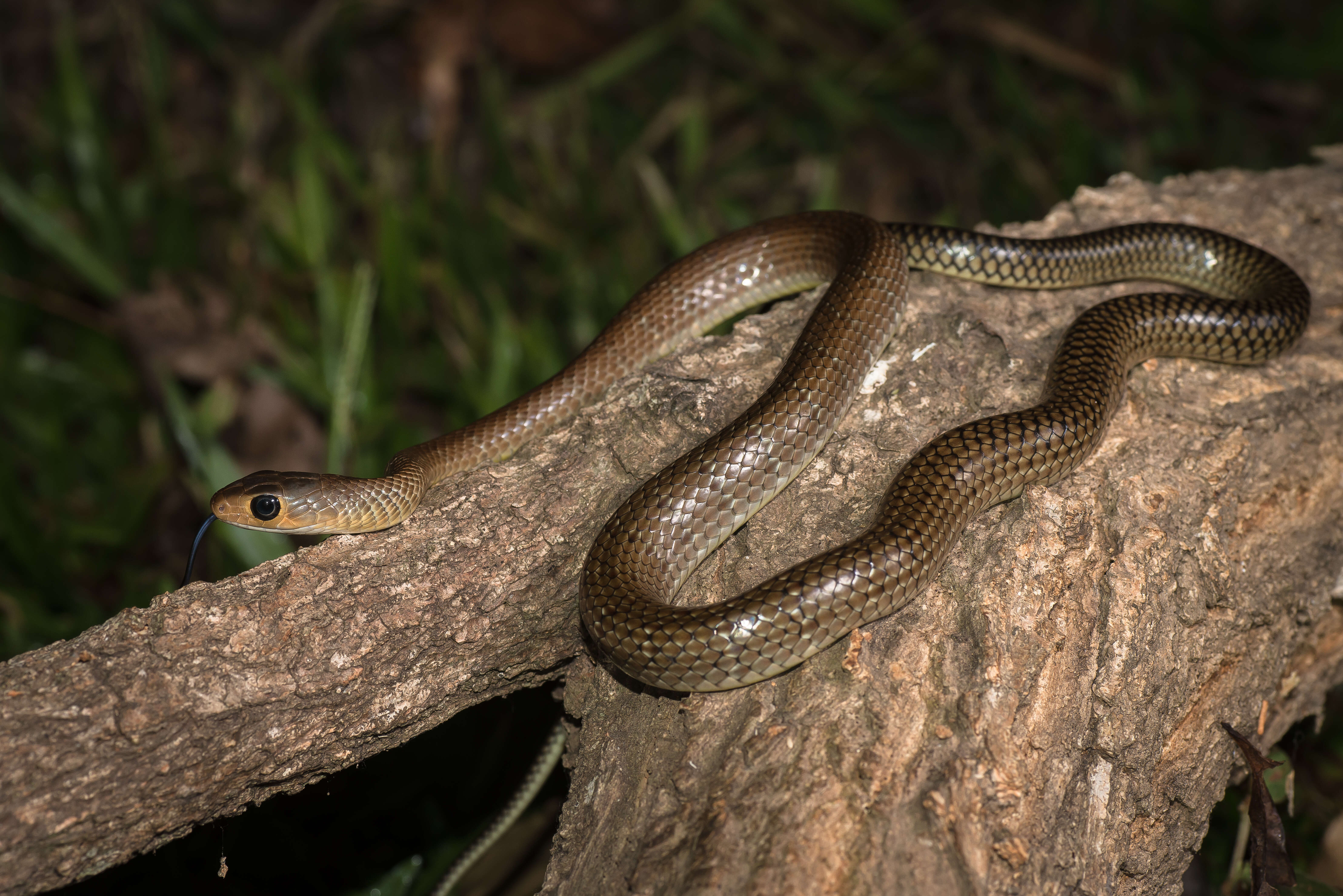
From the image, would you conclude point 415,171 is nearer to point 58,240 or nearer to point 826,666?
point 58,240

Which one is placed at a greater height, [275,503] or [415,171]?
[415,171]

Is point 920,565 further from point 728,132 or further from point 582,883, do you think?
point 728,132

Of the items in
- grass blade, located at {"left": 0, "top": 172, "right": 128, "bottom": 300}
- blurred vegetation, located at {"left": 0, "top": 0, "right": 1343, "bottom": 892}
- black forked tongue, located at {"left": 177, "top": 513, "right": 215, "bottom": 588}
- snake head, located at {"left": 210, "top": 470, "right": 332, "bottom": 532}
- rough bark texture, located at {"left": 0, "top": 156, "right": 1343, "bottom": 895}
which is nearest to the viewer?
rough bark texture, located at {"left": 0, "top": 156, "right": 1343, "bottom": 895}

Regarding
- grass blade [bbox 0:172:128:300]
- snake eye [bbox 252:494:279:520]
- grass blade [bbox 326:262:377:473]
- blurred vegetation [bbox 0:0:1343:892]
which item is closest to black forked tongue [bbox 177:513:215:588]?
snake eye [bbox 252:494:279:520]

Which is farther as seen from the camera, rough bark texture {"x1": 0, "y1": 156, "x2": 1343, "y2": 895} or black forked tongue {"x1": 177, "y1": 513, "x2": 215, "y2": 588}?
black forked tongue {"x1": 177, "y1": 513, "x2": 215, "y2": 588}

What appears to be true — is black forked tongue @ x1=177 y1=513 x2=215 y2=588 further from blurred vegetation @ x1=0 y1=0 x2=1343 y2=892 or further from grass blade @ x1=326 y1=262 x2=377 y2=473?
grass blade @ x1=326 y1=262 x2=377 y2=473

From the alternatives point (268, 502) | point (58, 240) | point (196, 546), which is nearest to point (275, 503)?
point (268, 502)

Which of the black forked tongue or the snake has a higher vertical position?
the snake
